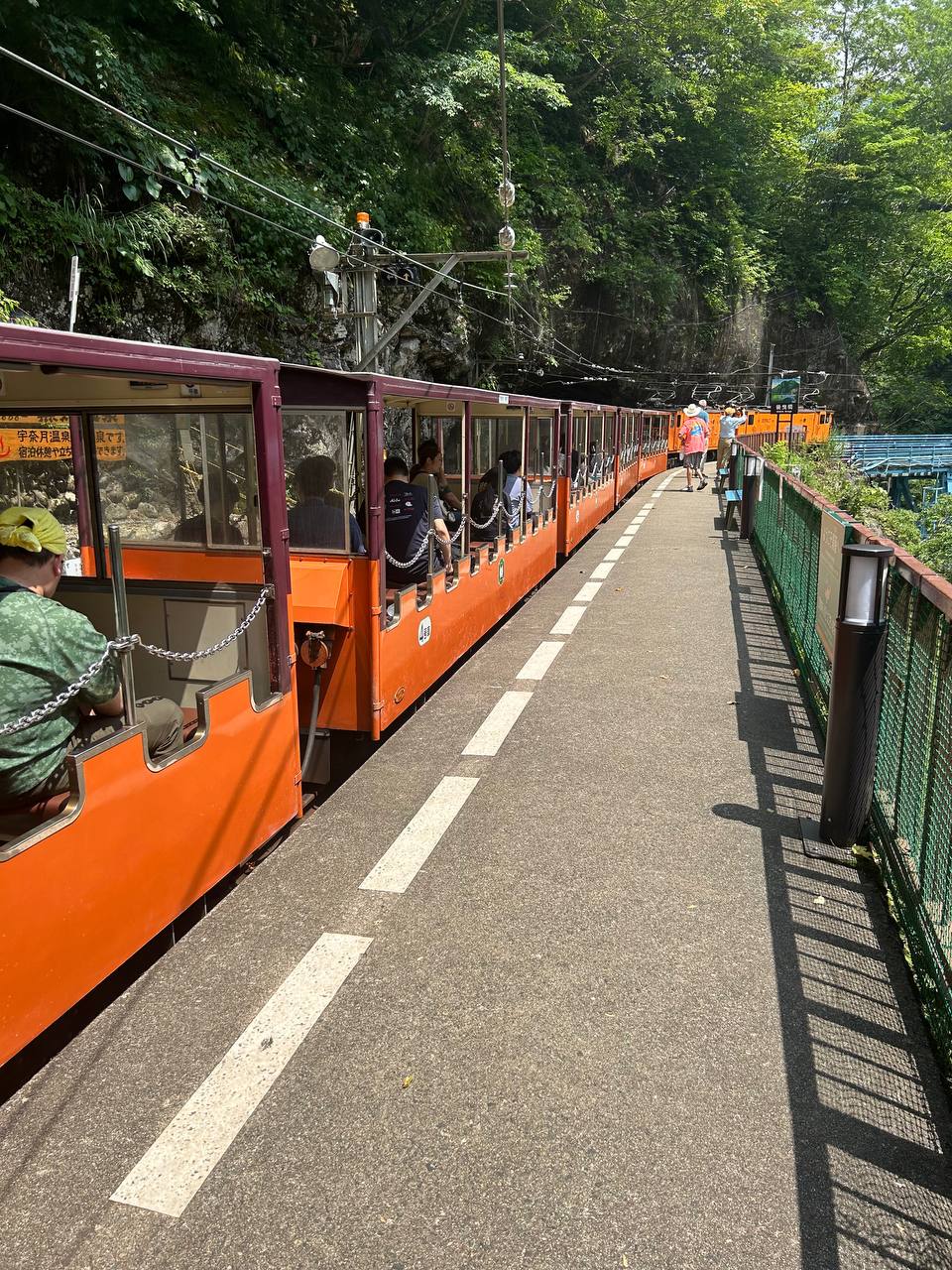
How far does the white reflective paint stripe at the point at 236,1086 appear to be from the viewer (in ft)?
8.24

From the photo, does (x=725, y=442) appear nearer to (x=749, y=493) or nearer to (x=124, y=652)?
(x=749, y=493)

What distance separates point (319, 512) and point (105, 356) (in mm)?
2759

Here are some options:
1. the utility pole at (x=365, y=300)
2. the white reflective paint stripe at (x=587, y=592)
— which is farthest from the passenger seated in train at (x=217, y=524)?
the utility pole at (x=365, y=300)

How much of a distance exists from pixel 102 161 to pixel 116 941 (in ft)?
43.8

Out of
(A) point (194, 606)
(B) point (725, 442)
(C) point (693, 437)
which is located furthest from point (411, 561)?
(C) point (693, 437)

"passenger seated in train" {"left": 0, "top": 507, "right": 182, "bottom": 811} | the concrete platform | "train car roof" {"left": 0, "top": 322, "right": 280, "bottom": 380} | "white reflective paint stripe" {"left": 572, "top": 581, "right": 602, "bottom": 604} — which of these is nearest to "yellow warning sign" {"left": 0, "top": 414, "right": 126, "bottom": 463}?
"train car roof" {"left": 0, "top": 322, "right": 280, "bottom": 380}

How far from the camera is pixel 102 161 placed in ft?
42.7

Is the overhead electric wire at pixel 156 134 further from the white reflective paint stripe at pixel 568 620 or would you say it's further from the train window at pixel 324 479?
the white reflective paint stripe at pixel 568 620

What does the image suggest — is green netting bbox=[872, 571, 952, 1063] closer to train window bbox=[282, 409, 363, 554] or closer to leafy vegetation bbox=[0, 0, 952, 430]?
train window bbox=[282, 409, 363, 554]

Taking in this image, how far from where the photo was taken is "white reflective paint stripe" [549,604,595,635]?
9211 mm

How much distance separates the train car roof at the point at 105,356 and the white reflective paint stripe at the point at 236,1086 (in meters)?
2.35

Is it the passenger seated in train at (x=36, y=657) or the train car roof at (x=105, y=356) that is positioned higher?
the train car roof at (x=105, y=356)

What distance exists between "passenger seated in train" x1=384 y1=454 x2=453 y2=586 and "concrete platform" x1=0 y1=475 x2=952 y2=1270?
200 centimetres

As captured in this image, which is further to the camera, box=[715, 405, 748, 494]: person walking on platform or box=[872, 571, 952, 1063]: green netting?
Result: box=[715, 405, 748, 494]: person walking on platform
